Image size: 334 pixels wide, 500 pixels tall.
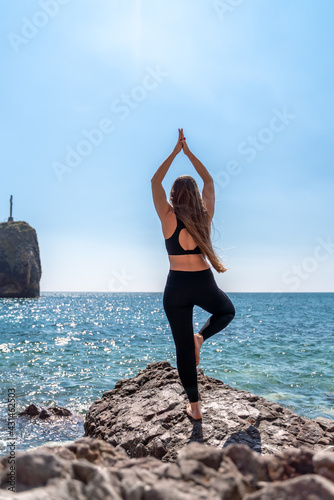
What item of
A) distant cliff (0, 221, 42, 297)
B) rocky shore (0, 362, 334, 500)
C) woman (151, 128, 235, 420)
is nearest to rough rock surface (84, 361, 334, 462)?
rocky shore (0, 362, 334, 500)

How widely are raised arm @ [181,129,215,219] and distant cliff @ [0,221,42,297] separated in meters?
66.7

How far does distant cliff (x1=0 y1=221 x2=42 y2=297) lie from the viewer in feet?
216

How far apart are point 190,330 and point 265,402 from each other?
5.60 feet

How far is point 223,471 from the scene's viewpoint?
1717 millimetres

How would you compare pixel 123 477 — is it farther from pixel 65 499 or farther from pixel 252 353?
pixel 252 353

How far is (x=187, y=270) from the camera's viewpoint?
397 cm

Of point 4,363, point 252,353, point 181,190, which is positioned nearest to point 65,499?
point 181,190

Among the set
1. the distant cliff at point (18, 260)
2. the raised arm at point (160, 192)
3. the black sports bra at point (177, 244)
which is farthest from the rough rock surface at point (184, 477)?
the distant cliff at point (18, 260)

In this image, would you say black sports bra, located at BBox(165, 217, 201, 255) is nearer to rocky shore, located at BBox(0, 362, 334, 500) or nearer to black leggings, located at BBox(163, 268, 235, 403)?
black leggings, located at BBox(163, 268, 235, 403)

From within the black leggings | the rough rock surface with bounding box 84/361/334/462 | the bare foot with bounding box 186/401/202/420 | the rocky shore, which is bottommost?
the rough rock surface with bounding box 84/361/334/462

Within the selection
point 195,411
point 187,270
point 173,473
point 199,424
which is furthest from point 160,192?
point 173,473

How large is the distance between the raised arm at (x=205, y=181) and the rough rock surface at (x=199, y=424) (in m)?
2.31

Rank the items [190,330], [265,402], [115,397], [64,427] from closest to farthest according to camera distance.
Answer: [190,330] < [265,402] < [115,397] < [64,427]

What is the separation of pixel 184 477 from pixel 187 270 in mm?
2448
